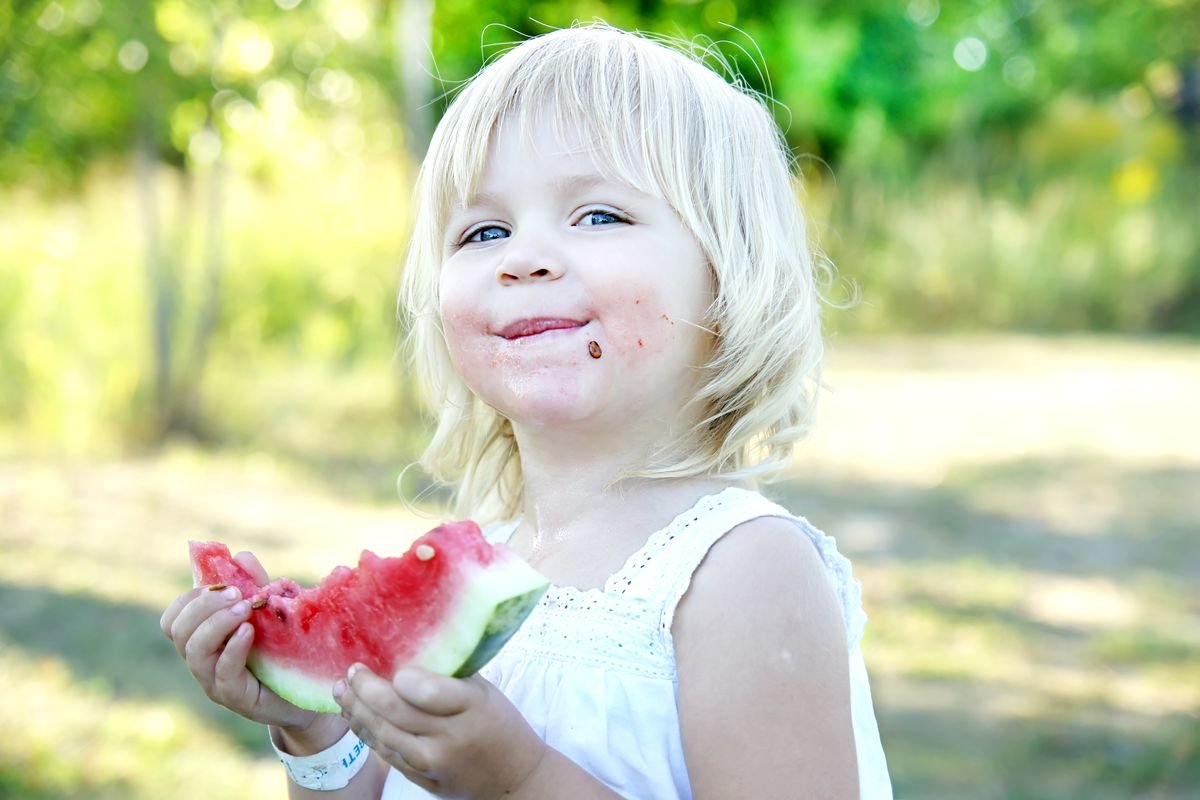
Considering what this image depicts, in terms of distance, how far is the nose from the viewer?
1.65 m

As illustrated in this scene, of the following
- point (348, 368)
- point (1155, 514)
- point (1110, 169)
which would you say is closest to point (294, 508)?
point (348, 368)

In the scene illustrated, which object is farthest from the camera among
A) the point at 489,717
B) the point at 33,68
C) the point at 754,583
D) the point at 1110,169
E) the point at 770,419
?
the point at 1110,169

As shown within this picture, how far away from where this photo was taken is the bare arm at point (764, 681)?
4.93ft

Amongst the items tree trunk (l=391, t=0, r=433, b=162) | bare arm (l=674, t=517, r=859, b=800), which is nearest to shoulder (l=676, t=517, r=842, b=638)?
bare arm (l=674, t=517, r=859, b=800)

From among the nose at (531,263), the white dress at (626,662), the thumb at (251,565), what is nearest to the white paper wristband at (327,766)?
the white dress at (626,662)

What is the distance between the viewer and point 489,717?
144 centimetres

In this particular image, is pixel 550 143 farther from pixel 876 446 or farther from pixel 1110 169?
pixel 1110 169

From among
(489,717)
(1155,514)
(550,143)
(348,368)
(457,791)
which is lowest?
(348,368)

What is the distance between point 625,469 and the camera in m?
1.78

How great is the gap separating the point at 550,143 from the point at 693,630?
0.68 meters

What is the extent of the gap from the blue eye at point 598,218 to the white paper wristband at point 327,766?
2.64 feet

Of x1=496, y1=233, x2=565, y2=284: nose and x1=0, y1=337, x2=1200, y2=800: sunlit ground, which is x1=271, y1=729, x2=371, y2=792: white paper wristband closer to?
x1=0, y1=337, x2=1200, y2=800: sunlit ground

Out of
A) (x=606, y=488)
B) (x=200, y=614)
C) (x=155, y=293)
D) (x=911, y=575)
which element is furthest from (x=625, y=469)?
(x=155, y=293)

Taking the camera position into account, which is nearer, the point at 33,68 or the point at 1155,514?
the point at 33,68
